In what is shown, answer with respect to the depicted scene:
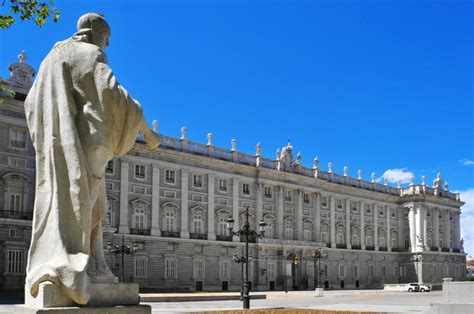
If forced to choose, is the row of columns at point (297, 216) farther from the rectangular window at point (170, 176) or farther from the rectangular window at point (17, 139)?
the rectangular window at point (17, 139)

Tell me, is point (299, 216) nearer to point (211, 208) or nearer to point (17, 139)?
point (211, 208)

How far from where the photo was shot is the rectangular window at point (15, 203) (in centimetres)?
3786

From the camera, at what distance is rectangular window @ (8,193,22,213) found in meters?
37.9

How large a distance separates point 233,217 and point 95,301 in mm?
49196

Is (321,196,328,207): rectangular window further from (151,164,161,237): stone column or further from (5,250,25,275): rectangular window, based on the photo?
(5,250,25,275): rectangular window

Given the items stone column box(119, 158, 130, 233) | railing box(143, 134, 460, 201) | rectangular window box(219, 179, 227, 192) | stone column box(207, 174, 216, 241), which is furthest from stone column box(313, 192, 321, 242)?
stone column box(119, 158, 130, 233)

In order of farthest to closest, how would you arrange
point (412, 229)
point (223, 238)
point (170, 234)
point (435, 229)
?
point (435, 229)
point (412, 229)
point (223, 238)
point (170, 234)

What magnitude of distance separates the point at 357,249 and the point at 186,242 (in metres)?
25.8

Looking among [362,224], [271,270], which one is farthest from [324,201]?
[271,270]

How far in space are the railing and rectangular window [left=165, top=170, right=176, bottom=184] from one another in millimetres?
1907

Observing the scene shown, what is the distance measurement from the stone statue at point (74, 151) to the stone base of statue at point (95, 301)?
0.05 metres

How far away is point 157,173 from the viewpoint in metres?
47.9

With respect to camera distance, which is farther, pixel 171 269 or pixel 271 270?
pixel 271 270

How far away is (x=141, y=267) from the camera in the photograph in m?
45.4
